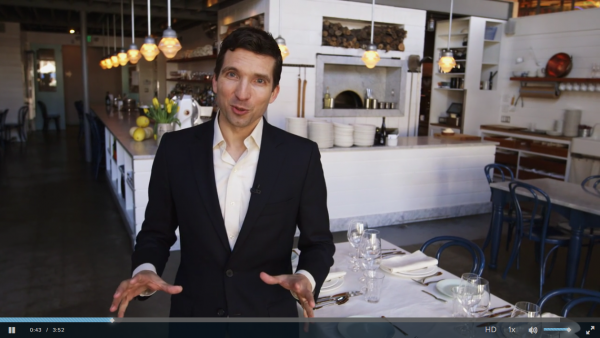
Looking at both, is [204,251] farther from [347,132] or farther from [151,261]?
[347,132]

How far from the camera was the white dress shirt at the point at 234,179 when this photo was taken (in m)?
1.57

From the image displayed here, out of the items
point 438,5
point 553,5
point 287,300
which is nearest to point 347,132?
point 438,5

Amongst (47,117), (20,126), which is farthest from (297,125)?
(47,117)

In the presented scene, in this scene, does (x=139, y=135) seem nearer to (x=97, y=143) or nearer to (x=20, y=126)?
(x=97, y=143)

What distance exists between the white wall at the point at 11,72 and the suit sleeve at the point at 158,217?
13.4 meters

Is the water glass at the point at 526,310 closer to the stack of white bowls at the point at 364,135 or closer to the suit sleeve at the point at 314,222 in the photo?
the suit sleeve at the point at 314,222

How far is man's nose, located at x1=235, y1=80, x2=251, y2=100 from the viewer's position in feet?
4.81

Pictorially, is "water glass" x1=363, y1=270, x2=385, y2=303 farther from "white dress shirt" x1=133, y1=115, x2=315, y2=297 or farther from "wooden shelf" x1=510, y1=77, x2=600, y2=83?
"wooden shelf" x1=510, y1=77, x2=600, y2=83

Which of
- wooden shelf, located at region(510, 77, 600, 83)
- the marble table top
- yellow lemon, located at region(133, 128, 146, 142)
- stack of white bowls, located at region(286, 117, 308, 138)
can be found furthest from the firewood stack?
the marble table top

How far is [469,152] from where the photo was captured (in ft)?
21.6

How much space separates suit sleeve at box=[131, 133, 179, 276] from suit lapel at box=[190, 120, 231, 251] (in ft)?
0.33

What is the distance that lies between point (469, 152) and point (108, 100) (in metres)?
9.66

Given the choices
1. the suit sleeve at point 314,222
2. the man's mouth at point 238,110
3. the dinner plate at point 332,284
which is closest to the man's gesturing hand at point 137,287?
the suit sleeve at point 314,222

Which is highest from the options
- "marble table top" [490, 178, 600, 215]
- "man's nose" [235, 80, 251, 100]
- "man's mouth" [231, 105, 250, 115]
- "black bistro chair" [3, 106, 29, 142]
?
"man's nose" [235, 80, 251, 100]
